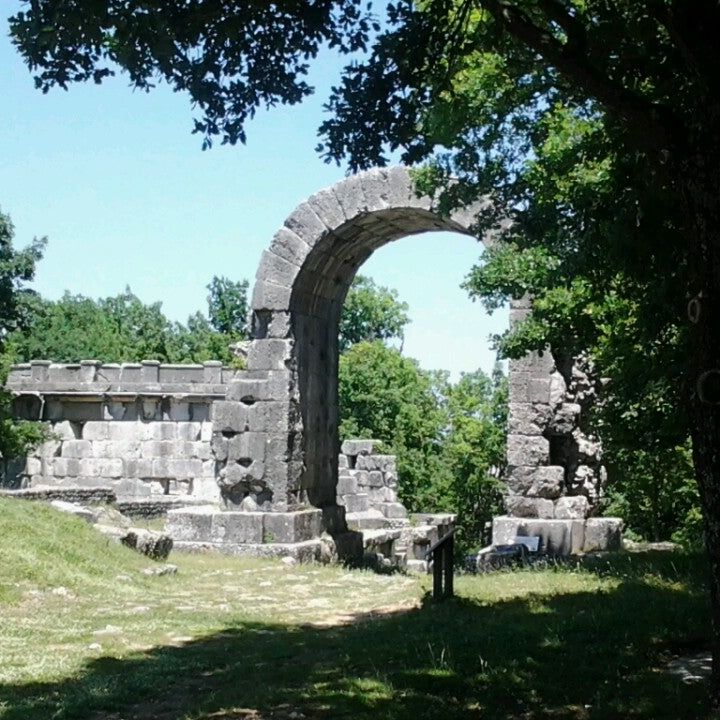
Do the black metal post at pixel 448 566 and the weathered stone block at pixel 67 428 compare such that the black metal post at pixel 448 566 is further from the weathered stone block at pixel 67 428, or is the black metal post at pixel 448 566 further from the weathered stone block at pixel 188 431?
the weathered stone block at pixel 67 428

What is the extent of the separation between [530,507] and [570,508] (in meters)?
0.53

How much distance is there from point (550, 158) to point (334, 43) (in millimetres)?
3275

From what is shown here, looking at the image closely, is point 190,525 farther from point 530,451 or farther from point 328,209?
point 530,451

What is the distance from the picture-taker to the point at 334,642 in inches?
340

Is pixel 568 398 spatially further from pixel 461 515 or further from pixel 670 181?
pixel 461 515

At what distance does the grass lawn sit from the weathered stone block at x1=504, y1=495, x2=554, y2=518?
7.62ft

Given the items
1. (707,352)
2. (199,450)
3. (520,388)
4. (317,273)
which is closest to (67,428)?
(199,450)

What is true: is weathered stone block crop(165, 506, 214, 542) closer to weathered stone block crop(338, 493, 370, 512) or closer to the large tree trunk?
weathered stone block crop(338, 493, 370, 512)

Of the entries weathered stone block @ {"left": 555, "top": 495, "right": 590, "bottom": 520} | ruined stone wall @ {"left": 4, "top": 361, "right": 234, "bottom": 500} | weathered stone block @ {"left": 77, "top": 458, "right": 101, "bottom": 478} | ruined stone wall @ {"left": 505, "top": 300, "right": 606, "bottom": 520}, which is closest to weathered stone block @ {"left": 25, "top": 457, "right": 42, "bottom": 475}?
ruined stone wall @ {"left": 4, "top": 361, "right": 234, "bottom": 500}

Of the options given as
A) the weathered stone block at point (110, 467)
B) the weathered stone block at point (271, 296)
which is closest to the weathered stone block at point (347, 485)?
the weathered stone block at point (110, 467)

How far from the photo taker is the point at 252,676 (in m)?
7.45

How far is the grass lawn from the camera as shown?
6.38 m

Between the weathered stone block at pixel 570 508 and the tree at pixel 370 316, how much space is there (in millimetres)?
41933

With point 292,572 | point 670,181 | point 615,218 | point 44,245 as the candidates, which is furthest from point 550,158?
point 44,245
